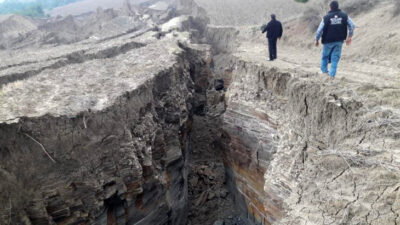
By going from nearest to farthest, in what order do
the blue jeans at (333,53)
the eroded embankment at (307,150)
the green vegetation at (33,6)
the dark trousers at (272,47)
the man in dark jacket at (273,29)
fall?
1. the eroded embankment at (307,150)
2. the blue jeans at (333,53)
3. the man in dark jacket at (273,29)
4. the dark trousers at (272,47)
5. the green vegetation at (33,6)

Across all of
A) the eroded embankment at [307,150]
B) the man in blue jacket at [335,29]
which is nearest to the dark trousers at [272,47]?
the eroded embankment at [307,150]

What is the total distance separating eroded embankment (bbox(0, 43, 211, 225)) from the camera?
458 cm

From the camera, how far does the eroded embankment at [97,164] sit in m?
4.58

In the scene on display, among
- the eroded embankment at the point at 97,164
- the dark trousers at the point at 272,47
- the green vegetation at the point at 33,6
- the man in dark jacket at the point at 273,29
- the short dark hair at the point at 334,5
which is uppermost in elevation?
the green vegetation at the point at 33,6

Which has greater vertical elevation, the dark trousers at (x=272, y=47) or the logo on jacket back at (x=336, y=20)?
the logo on jacket back at (x=336, y=20)

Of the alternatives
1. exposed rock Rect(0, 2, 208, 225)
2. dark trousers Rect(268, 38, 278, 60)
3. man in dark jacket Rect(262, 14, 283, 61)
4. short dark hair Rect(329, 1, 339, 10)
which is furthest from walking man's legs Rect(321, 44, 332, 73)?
exposed rock Rect(0, 2, 208, 225)

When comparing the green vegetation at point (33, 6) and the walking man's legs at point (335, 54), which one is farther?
the green vegetation at point (33, 6)

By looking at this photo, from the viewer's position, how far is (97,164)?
17.1 feet

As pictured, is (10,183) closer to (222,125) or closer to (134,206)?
(134,206)

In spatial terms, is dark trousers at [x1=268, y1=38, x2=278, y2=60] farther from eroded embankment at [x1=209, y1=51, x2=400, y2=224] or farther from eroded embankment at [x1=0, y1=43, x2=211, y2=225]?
eroded embankment at [x1=0, y1=43, x2=211, y2=225]

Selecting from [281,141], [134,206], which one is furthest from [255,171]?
[134,206]

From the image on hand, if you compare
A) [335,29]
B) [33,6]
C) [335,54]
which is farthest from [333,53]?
[33,6]

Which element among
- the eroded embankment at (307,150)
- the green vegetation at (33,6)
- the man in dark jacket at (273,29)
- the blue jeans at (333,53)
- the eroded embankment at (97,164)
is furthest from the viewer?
the green vegetation at (33,6)

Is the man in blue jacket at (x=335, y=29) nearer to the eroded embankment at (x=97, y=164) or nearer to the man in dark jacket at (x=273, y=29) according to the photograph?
the man in dark jacket at (x=273, y=29)
